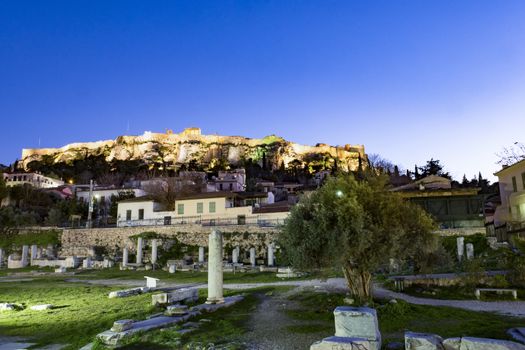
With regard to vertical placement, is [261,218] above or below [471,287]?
above

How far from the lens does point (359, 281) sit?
14094 millimetres

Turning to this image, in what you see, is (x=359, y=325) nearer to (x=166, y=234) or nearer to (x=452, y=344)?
(x=452, y=344)

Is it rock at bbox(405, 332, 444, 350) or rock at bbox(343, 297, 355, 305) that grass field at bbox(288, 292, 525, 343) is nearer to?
rock at bbox(343, 297, 355, 305)

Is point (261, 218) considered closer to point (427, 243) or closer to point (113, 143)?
point (427, 243)

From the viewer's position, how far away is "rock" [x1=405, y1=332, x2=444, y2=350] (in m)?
7.50

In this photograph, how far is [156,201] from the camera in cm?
5466

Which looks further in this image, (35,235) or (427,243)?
(35,235)

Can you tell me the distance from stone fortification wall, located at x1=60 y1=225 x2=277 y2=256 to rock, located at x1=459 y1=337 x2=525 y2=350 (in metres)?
32.1

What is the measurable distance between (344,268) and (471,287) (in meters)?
6.72

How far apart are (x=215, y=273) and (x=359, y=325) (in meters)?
8.13

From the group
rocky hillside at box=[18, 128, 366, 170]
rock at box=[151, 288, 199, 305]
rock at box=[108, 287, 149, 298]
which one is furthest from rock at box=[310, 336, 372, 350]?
rocky hillside at box=[18, 128, 366, 170]

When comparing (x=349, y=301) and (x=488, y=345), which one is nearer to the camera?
(x=488, y=345)

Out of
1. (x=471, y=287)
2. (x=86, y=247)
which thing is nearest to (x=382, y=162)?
(x=86, y=247)

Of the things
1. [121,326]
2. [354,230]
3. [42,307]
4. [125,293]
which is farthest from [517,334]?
[42,307]
